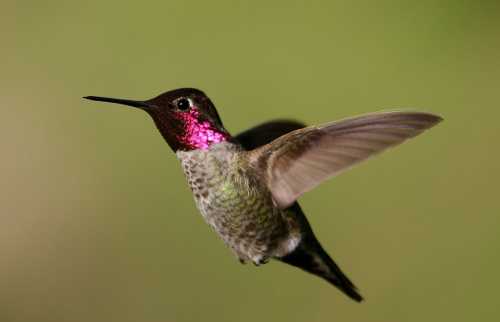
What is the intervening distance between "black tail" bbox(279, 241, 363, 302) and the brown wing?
186mm

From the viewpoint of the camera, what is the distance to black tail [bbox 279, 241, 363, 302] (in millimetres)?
1201

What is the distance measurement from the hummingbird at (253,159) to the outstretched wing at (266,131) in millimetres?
239

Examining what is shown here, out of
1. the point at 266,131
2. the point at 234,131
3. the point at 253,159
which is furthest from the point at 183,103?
the point at 234,131

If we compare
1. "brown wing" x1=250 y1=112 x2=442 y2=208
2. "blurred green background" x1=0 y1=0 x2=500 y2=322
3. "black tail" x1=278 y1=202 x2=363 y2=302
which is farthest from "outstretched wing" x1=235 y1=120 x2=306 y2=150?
"blurred green background" x1=0 y1=0 x2=500 y2=322

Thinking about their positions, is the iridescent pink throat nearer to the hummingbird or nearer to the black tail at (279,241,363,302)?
the hummingbird

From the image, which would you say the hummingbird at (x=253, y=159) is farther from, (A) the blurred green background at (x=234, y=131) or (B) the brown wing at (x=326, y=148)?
(A) the blurred green background at (x=234, y=131)

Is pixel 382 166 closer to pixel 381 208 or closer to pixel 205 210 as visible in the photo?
pixel 381 208

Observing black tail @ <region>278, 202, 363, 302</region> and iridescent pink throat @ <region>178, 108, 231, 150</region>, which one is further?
black tail @ <region>278, 202, 363, 302</region>

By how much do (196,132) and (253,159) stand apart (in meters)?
0.10

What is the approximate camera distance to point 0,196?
2.77 metres

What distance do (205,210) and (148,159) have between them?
1.67 m

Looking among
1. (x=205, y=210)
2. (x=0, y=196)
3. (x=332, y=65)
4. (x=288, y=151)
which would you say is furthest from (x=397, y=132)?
(x=0, y=196)

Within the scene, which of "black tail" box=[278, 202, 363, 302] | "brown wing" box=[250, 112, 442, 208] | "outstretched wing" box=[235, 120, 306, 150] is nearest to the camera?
"brown wing" box=[250, 112, 442, 208]

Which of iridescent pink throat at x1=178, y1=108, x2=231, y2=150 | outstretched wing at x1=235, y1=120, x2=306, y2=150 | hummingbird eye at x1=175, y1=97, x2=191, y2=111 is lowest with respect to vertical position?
outstretched wing at x1=235, y1=120, x2=306, y2=150
